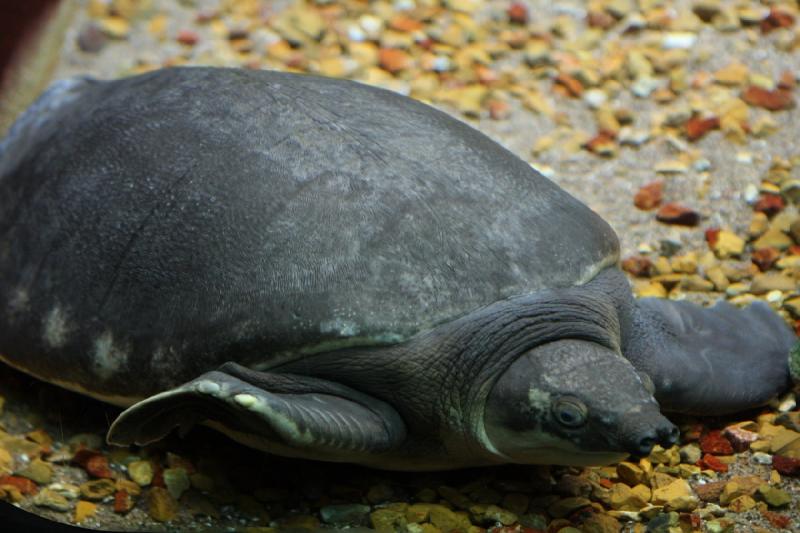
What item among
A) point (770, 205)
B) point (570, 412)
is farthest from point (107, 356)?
point (770, 205)

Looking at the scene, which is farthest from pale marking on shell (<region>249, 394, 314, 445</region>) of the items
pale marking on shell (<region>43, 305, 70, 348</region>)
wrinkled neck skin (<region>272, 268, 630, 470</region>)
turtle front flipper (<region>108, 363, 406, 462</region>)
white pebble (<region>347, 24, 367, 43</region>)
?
white pebble (<region>347, 24, 367, 43</region>)

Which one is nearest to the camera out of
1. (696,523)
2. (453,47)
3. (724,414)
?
(696,523)

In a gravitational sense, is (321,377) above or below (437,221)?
below

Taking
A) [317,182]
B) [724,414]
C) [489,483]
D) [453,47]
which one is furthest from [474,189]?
[453,47]

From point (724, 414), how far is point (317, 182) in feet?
3.44

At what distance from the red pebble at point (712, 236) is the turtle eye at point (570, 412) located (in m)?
1.05

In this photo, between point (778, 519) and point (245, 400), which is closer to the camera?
point (245, 400)

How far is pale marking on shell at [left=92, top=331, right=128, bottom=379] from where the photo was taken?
208 centimetres

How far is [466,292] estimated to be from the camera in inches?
74.7

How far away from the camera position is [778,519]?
1.82 m

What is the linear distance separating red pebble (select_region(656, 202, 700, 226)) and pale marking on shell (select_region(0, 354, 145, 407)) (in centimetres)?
153

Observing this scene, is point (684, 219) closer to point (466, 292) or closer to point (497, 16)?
point (466, 292)

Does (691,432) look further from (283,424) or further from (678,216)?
(283,424)

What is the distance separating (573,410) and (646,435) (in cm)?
14
